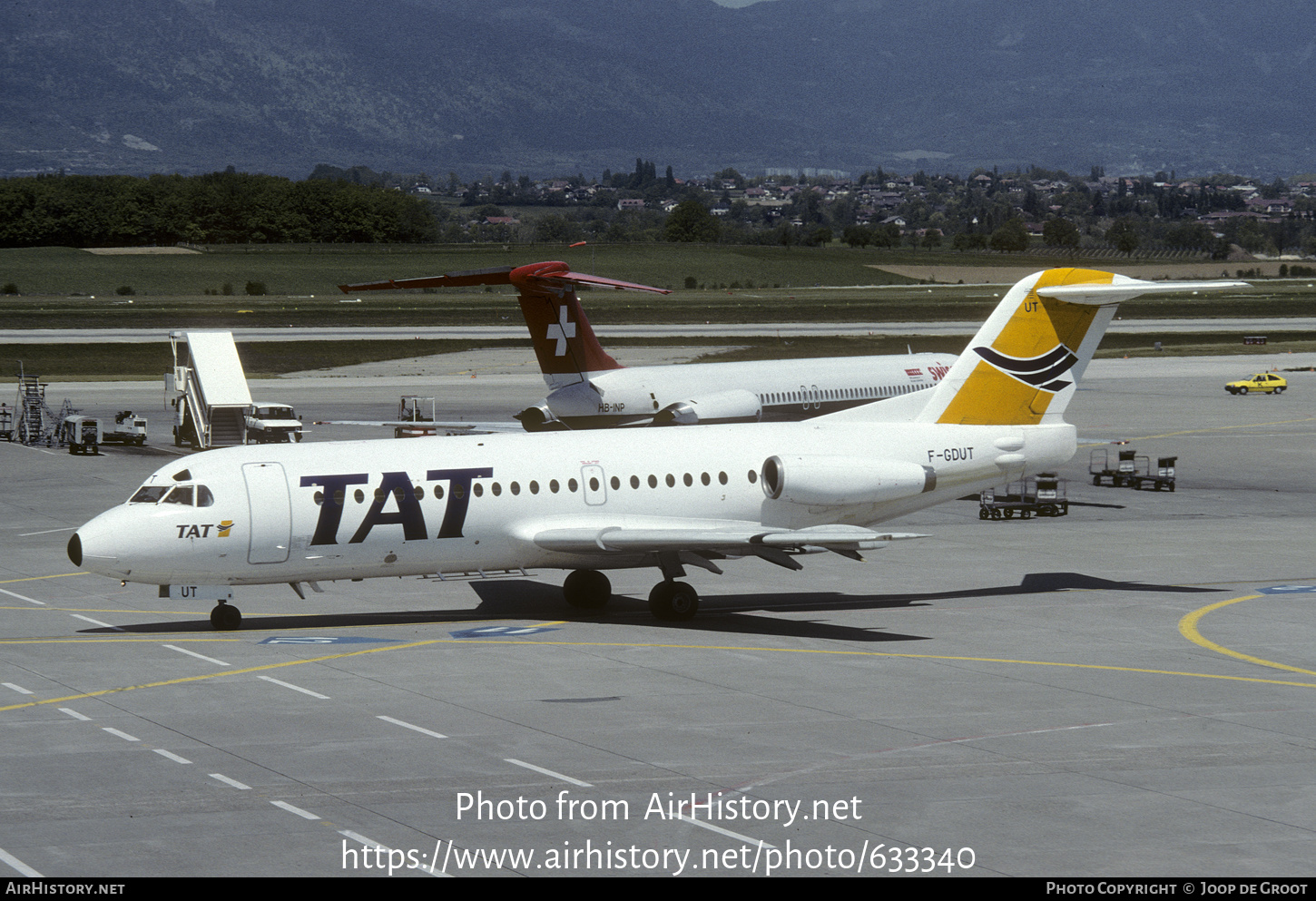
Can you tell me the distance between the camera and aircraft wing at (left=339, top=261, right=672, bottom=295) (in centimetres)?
4722

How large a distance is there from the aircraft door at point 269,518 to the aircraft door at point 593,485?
6406 millimetres

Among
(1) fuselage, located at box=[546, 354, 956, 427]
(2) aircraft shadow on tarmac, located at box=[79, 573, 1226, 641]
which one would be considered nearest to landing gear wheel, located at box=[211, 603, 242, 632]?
(2) aircraft shadow on tarmac, located at box=[79, 573, 1226, 641]

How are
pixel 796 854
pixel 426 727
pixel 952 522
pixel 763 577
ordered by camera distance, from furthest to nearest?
pixel 952 522 < pixel 763 577 < pixel 426 727 < pixel 796 854

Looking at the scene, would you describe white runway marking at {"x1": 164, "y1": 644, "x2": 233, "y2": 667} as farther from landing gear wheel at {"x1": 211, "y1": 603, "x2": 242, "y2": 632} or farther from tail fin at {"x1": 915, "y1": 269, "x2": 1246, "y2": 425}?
tail fin at {"x1": 915, "y1": 269, "x2": 1246, "y2": 425}

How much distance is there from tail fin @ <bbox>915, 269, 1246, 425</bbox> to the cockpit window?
16.8 m

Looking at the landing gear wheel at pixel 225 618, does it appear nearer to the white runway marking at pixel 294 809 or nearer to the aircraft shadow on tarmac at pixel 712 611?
the aircraft shadow on tarmac at pixel 712 611

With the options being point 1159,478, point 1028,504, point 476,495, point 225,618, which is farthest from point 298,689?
point 1159,478

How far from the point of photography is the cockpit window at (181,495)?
30.7 m

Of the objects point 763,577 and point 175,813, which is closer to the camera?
point 175,813

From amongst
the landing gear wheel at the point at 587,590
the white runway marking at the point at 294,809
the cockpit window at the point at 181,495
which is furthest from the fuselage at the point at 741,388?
the white runway marking at the point at 294,809

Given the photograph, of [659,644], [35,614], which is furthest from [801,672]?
[35,614]

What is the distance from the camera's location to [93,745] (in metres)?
22.8

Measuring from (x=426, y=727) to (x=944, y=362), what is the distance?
44.0 metres

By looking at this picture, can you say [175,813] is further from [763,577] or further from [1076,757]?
[763,577]
